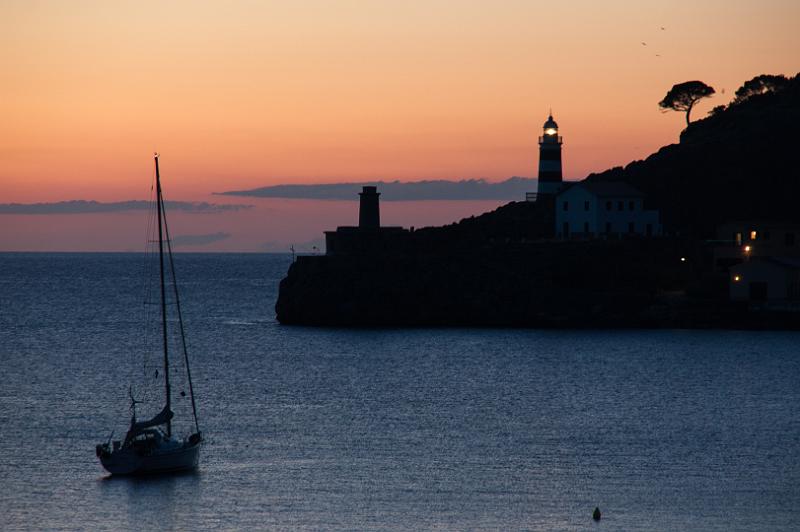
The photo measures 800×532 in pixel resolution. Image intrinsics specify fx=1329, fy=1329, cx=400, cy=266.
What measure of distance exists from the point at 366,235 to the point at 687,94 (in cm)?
6222

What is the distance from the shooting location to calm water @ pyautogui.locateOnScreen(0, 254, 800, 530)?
42.2 meters

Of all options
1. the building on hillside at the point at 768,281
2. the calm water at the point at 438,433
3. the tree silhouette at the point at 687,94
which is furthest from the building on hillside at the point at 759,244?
the tree silhouette at the point at 687,94

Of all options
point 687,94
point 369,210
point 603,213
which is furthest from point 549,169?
point 687,94

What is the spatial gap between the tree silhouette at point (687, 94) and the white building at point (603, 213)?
44.5 meters

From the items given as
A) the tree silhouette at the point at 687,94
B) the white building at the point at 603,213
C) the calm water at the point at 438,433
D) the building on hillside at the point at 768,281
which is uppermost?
the tree silhouette at the point at 687,94

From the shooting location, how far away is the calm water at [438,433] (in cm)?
4219

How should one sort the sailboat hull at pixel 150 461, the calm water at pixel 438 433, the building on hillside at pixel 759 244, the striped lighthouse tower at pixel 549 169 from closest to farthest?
1. the calm water at pixel 438 433
2. the sailboat hull at pixel 150 461
3. the building on hillside at pixel 759 244
4. the striped lighthouse tower at pixel 549 169

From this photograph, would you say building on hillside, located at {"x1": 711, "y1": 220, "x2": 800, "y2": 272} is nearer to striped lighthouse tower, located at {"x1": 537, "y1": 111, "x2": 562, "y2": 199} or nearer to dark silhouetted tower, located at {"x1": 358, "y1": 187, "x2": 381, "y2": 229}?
striped lighthouse tower, located at {"x1": 537, "y1": 111, "x2": 562, "y2": 199}

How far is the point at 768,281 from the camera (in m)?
97.6

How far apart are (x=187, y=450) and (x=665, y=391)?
30392 mm

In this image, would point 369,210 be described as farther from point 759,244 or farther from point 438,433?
point 438,433

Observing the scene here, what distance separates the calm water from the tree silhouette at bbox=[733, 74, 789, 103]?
261 feet

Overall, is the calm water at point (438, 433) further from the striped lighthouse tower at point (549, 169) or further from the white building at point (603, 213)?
the striped lighthouse tower at point (549, 169)

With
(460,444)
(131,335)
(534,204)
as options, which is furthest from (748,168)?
(460,444)
